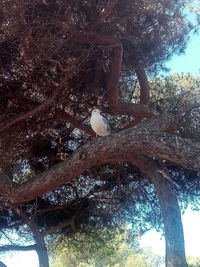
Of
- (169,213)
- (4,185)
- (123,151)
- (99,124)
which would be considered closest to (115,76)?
(99,124)

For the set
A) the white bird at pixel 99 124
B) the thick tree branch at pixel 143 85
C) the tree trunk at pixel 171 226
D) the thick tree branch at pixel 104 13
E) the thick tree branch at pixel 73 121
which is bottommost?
the tree trunk at pixel 171 226

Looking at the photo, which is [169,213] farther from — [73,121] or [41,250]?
[41,250]

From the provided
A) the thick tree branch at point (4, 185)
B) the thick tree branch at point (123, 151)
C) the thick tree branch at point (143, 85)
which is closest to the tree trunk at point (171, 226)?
the thick tree branch at point (123, 151)

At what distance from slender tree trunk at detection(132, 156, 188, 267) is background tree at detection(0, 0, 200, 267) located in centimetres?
1

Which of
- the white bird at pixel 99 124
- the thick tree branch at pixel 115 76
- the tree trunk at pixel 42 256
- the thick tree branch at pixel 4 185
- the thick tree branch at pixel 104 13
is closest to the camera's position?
the thick tree branch at pixel 4 185

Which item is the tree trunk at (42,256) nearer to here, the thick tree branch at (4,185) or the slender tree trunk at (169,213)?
the thick tree branch at (4,185)

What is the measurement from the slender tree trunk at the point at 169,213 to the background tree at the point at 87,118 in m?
0.01

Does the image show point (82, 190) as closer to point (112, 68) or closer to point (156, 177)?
point (156, 177)

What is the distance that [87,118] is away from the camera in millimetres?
7438

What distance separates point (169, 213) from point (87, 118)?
2.32m

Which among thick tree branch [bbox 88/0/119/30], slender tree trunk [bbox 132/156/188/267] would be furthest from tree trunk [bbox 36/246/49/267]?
thick tree branch [bbox 88/0/119/30]

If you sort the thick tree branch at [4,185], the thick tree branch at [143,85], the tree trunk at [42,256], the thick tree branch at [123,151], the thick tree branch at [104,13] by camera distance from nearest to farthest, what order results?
the thick tree branch at [123,151], the thick tree branch at [4,185], the thick tree branch at [104,13], the thick tree branch at [143,85], the tree trunk at [42,256]

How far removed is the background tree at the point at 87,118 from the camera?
5.38 meters

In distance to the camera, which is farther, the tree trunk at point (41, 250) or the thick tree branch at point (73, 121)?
the tree trunk at point (41, 250)
